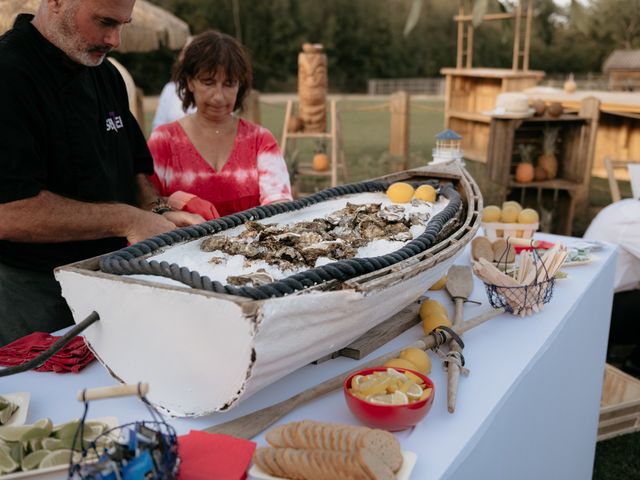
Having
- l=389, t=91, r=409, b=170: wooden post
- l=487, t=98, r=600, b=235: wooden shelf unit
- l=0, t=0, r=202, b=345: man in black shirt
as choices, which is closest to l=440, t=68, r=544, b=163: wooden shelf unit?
l=389, t=91, r=409, b=170: wooden post

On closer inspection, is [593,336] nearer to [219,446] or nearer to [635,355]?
[635,355]

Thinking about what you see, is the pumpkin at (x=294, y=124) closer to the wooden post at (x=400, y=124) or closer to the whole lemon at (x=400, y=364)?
the wooden post at (x=400, y=124)

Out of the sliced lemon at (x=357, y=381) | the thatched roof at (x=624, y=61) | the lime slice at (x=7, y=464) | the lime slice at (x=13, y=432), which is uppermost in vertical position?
the thatched roof at (x=624, y=61)

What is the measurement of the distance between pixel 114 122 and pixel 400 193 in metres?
0.97

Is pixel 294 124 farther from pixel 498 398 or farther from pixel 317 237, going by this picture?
pixel 498 398

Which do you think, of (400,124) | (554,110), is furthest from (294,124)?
(554,110)

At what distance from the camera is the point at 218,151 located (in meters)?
2.23

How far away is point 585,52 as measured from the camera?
3005cm

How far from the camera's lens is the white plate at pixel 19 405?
1.05 meters

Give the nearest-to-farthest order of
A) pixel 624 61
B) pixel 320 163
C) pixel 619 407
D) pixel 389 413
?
pixel 389 413
pixel 619 407
pixel 320 163
pixel 624 61

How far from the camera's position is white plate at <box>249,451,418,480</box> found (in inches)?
35.6

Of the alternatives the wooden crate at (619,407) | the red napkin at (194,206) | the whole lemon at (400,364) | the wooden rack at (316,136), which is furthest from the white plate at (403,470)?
the wooden rack at (316,136)

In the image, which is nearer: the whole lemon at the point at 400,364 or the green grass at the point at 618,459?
the whole lemon at the point at 400,364

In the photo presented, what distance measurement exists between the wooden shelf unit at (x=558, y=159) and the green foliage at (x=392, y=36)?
867 inches
